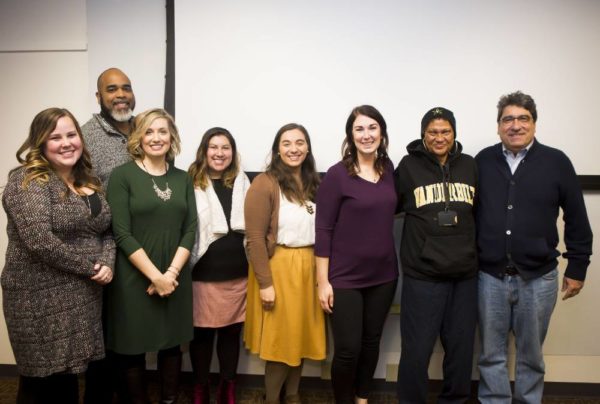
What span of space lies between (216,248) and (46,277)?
728 millimetres

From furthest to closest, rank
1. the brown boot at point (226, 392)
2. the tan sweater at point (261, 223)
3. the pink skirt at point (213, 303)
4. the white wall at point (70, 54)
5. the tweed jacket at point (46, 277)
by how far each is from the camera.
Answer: the white wall at point (70, 54), the brown boot at point (226, 392), the pink skirt at point (213, 303), the tan sweater at point (261, 223), the tweed jacket at point (46, 277)

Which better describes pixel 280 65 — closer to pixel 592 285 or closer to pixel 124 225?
pixel 124 225

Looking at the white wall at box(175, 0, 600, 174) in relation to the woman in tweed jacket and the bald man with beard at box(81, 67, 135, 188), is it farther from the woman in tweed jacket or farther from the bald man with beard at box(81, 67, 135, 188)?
the woman in tweed jacket

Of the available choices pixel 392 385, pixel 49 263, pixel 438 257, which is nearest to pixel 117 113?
pixel 49 263

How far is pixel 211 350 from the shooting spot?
2.04 metres

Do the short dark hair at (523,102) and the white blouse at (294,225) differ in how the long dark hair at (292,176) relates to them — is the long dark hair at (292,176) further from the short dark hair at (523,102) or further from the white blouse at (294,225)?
the short dark hair at (523,102)

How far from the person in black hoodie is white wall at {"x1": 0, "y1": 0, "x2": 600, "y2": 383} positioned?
0.47 m

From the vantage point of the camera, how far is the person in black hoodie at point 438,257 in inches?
68.1

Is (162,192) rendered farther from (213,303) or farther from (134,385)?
(134,385)

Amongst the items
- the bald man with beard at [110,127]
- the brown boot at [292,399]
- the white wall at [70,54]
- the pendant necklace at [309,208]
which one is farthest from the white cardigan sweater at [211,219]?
the brown boot at [292,399]

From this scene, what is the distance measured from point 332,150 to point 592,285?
1.77 meters

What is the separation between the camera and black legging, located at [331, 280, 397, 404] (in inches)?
70.3

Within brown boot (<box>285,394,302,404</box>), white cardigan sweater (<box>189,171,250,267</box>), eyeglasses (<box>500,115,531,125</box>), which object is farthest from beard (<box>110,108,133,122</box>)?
eyeglasses (<box>500,115,531,125</box>)

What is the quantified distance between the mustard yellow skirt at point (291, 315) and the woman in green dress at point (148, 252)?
37cm
